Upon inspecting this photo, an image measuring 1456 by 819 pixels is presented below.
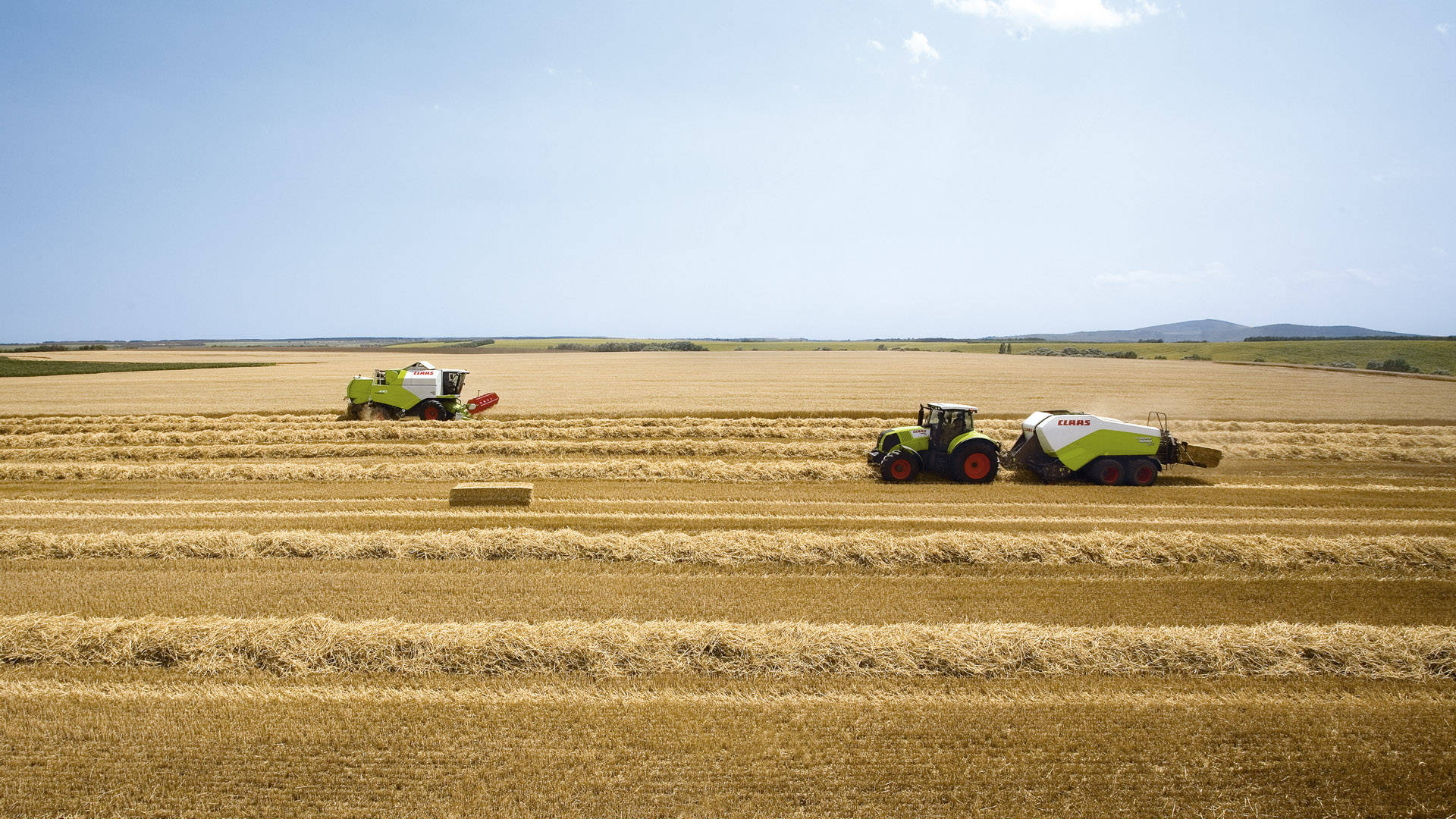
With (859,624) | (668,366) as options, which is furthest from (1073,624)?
(668,366)

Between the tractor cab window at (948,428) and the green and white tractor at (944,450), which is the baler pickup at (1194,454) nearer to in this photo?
the green and white tractor at (944,450)

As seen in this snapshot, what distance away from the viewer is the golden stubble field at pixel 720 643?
5.47 m

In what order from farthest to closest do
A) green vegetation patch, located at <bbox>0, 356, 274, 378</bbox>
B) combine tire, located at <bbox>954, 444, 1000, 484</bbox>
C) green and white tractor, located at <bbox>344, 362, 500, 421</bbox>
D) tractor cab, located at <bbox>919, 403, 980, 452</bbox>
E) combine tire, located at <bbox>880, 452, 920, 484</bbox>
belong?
green vegetation patch, located at <bbox>0, 356, 274, 378</bbox> < green and white tractor, located at <bbox>344, 362, 500, 421</bbox> < tractor cab, located at <bbox>919, 403, 980, 452</bbox> < combine tire, located at <bbox>880, 452, 920, 484</bbox> < combine tire, located at <bbox>954, 444, 1000, 484</bbox>

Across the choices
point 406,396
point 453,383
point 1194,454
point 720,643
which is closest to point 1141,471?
point 1194,454

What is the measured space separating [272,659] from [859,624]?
5.89m

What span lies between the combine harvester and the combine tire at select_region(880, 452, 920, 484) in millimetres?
16

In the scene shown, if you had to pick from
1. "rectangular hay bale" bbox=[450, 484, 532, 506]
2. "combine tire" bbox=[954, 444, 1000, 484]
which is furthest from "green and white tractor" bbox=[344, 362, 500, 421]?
"combine tire" bbox=[954, 444, 1000, 484]

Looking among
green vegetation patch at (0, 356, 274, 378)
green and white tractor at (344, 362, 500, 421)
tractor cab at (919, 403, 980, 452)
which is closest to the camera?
tractor cab at (919, 403, 980, 452)

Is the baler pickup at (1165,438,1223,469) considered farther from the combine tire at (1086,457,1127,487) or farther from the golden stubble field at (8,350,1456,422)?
the golden stubble field at (8,350,1456,422)

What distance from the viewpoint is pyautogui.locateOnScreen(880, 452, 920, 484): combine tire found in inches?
604

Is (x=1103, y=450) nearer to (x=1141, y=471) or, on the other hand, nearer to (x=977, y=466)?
(x=1141, y=471)

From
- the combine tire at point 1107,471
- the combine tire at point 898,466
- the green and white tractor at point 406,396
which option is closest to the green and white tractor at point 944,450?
the combine tire at point 898,466

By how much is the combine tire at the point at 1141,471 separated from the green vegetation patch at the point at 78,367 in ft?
192

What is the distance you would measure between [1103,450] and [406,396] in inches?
779
